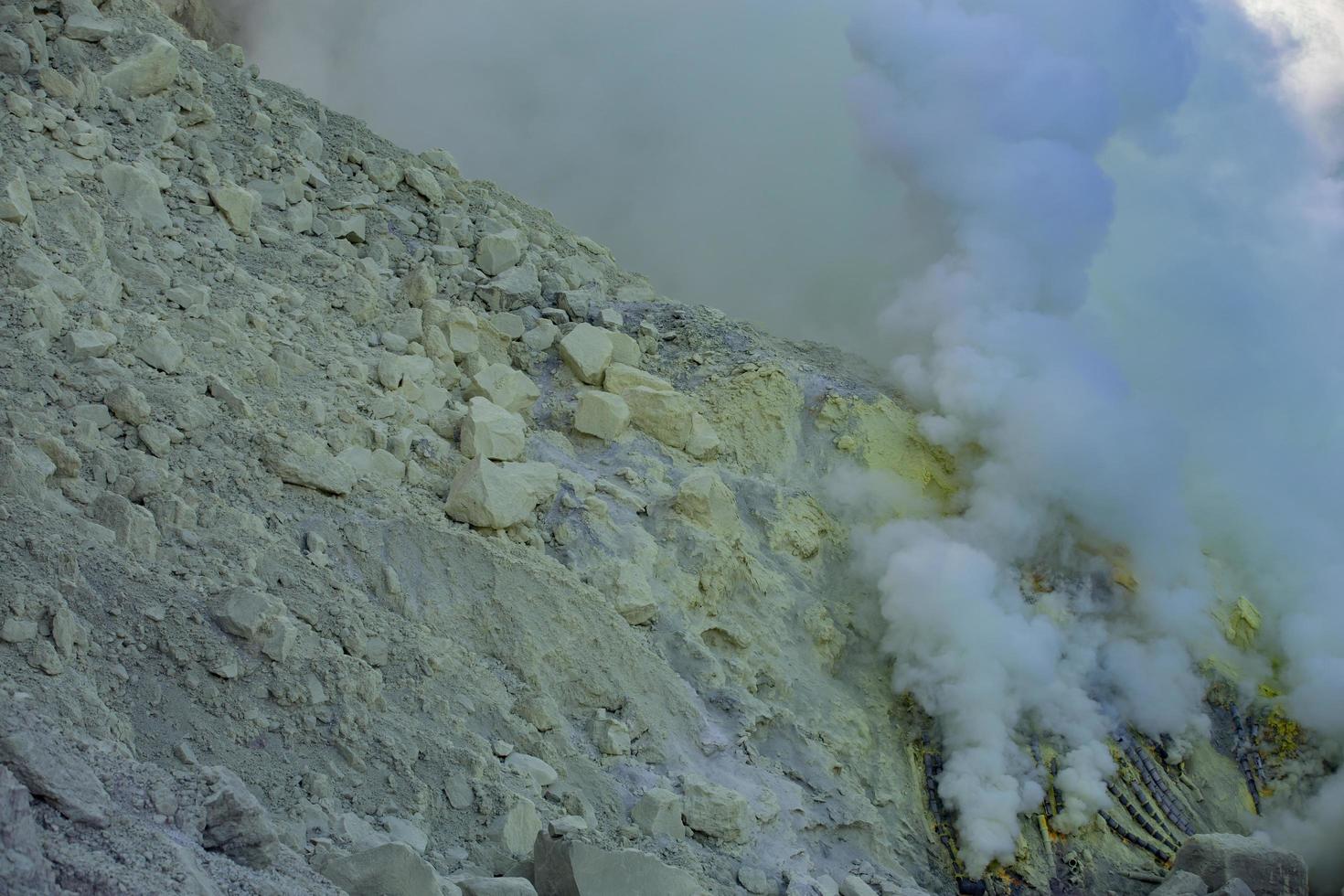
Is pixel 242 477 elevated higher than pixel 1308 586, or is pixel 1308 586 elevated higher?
pixel 1308 586

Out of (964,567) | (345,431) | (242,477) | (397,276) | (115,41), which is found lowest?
(242,477)

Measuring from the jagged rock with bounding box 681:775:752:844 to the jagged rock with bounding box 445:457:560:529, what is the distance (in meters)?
1.77

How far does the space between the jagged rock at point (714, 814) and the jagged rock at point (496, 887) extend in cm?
159

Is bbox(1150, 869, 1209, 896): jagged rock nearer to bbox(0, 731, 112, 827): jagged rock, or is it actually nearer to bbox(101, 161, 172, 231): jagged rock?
bbox(0, 731, 112, 827): jagged rock

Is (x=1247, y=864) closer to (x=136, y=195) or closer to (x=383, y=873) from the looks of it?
→ (x=383, y=873)

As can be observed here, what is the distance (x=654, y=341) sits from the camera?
9.55 metres

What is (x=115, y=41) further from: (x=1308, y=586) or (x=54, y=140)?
(x=1308, y=586)

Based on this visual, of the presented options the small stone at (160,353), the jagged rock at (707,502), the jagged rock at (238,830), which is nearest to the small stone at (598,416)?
the jagged rock at (707,502)

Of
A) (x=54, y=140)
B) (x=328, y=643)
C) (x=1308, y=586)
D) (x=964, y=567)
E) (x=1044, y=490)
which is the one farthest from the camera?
(x=1308, y=586)

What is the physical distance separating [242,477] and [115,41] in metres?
4.23

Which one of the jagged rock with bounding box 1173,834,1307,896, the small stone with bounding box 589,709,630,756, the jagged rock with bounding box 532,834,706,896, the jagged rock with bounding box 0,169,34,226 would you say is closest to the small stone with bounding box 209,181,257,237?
the jagged rock with bounding box 0,169,34,226

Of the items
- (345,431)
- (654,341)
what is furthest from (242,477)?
(654,341)

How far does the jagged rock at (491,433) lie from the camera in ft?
24.1

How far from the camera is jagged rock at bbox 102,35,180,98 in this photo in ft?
27.9
